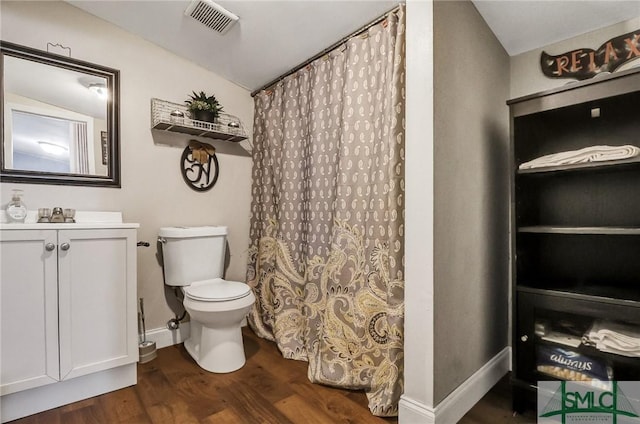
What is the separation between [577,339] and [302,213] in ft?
5.11

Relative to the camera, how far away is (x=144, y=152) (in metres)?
2.12

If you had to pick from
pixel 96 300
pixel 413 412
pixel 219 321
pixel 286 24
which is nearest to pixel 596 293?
pixel 413 412

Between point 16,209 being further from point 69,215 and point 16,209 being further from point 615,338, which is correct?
point 615,338

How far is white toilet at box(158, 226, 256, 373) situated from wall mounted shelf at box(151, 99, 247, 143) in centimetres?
70

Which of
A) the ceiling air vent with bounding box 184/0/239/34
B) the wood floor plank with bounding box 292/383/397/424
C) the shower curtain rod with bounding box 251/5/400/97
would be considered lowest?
the wood floor plank with bounding box 292/383/397/424

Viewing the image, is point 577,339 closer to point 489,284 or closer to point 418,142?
point 489,284

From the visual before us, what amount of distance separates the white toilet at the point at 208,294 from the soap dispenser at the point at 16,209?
67cm

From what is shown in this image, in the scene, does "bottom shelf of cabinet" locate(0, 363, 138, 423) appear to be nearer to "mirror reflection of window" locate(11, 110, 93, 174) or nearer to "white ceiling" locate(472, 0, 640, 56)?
"mirror reflection of window" locate(11, 110, 93, 174)

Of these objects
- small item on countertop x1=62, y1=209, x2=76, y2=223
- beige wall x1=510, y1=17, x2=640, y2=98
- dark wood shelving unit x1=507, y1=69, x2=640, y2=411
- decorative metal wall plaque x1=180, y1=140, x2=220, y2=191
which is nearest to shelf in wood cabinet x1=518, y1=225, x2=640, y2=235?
dark wood shelving unit x1=507, y1=69, x2=640, y2=411

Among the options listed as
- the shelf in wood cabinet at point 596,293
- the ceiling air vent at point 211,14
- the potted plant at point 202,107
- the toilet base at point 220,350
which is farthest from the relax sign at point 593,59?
the toilet base at point 220,350

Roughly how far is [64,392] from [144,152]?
1426 millimetres

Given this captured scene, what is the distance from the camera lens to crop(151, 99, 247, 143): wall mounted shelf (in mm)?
2086

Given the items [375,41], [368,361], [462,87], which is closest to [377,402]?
[368,361]

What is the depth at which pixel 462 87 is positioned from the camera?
145 centimetres
